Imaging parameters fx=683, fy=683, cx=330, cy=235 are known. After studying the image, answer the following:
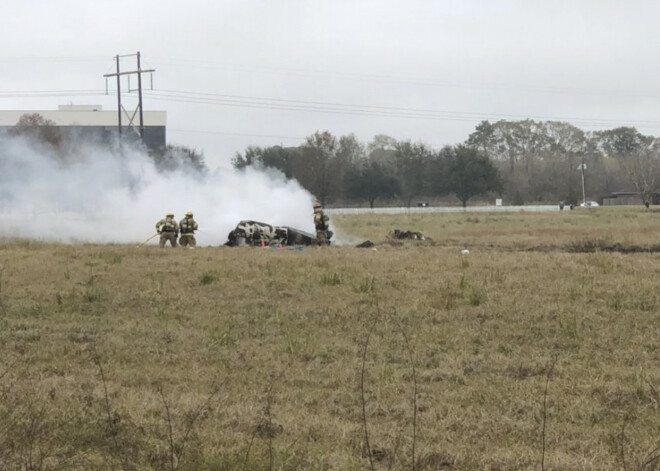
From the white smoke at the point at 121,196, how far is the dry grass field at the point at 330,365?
11.5 m

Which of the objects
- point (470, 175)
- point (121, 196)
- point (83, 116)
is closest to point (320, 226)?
point (121, 196)

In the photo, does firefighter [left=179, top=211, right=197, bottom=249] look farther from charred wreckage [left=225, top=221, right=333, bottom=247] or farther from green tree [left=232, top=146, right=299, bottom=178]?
green tree [left=232, top=146, right=299, bottom=178]

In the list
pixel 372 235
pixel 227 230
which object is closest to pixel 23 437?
pixel 227 230

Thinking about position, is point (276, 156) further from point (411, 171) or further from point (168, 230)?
point (168, 230)

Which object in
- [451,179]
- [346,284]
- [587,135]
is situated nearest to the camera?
[346,284]

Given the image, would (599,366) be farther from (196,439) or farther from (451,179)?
(451,179)

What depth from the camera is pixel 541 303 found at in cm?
1155

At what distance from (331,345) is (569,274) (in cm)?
700

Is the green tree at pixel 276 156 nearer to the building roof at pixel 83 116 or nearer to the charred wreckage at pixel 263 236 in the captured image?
the building roof at pixel 83 116

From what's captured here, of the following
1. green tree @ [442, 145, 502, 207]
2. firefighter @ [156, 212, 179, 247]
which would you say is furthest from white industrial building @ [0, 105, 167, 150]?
firefighter @ [156, 212, 179, 247]

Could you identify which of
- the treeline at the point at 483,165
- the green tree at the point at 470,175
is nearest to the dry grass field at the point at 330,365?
the treeline at the point at 483,165

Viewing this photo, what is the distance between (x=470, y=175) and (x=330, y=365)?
69.7 metres

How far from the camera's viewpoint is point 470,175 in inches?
2980

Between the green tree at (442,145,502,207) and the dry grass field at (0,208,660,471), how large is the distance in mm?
60531
